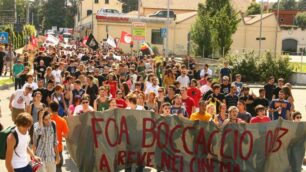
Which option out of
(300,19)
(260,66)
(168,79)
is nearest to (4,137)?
(168,79)

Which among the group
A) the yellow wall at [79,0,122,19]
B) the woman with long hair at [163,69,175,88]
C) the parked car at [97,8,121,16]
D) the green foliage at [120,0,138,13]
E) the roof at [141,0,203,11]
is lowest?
the woman with long hair at [163,69,175,88]

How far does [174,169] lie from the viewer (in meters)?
9.72

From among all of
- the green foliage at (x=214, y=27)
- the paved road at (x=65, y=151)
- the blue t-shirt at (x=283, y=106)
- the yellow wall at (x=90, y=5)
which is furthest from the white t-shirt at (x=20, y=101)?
the yellow wall at (x=90, y=5)

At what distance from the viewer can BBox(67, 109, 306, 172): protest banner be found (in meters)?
9.59

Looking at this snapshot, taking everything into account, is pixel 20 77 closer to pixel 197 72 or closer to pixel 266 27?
pixel 197 72

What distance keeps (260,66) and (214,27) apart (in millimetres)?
14348

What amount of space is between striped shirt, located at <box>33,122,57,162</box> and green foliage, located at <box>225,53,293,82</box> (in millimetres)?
28858

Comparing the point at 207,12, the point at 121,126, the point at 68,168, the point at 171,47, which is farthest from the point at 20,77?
the point at 171,47

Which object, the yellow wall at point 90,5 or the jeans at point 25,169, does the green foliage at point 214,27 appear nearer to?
the jeans at point 25,169

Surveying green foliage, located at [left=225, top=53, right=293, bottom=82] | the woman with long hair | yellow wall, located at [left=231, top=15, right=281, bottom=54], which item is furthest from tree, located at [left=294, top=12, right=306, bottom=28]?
the woman with long hair

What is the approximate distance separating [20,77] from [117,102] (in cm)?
789

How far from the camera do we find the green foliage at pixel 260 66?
36500 mm

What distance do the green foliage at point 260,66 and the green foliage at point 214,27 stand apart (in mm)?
13035

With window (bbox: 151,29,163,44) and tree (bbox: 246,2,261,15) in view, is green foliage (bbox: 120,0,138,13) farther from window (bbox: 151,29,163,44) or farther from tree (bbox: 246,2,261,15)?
window (bbox: 151,29,163,44)
